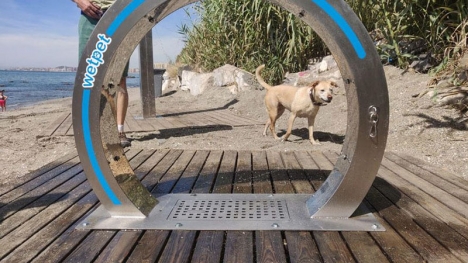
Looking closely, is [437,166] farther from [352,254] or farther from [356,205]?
[352,254]

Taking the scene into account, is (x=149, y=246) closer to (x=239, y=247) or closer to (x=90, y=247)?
(x=90, y=247)

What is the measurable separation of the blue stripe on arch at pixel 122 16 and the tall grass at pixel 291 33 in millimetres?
5284

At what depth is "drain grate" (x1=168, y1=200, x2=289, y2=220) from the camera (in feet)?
7.91

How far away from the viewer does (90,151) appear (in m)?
2.36

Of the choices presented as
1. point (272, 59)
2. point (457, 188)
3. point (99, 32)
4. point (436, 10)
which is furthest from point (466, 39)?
point (99, 32)

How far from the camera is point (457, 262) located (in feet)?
6.07

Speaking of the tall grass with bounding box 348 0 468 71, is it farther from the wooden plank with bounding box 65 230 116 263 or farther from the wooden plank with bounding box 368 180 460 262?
the wooden plank with bounding box 65 230 116 263

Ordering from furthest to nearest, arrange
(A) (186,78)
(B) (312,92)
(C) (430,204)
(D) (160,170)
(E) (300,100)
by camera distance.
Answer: (A) (186,78)
(E) (300,100)
(B) (312,92)
(D) (160,170)
(C) (430,204)

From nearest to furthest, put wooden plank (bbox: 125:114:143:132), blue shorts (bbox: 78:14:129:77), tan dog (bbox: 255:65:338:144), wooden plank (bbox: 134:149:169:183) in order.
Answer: wooden plank (bbox: 134:149:169:183), blue shorts (bbox: 78:14:129:77), tan dog (bbox: 255:65:338:144), wooden plank (bbox: 125:114:143:132)

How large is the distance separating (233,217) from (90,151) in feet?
3.14

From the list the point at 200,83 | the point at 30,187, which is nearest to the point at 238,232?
the point at 30,187

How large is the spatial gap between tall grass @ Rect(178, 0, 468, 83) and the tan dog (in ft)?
7.48

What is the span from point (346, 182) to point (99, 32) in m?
1.70

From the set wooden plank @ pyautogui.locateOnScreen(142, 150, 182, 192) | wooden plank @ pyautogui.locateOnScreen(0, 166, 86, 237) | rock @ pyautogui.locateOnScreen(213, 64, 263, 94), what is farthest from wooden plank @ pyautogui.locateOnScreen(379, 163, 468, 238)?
rock @ pyautogui.locateOnScreen(213, 64, 263, 94)
